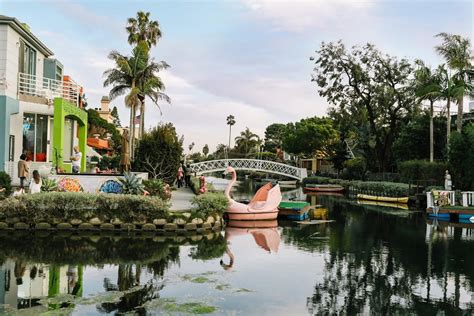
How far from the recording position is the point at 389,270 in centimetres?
1171

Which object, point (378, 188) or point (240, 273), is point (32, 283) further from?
point (378, 188)

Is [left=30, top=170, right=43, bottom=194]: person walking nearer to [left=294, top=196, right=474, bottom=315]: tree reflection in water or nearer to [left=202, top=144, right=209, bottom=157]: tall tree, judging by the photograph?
[left=294, top=196, right=474, bottom=315]: tree reflection in water

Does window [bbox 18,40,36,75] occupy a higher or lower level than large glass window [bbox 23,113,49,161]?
higher

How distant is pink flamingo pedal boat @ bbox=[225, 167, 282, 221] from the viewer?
20031 millimetres

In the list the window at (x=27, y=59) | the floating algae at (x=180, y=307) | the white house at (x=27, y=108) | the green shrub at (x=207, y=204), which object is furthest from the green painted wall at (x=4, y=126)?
the floating algae at (x=180, y=307)

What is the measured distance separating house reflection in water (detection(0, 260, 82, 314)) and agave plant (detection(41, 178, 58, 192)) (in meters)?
6.46

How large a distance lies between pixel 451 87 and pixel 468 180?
8.39m

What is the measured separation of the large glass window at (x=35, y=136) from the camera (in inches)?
958

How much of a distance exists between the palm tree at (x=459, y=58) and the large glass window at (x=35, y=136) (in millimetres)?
26578

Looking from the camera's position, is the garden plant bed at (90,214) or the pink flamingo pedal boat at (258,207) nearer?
A: the garden plant bed at (90,214)

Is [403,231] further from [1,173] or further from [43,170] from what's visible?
[1,173]

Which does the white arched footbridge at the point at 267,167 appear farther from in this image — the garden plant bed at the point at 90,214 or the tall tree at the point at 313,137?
the garden plant bed at the point at 90,214

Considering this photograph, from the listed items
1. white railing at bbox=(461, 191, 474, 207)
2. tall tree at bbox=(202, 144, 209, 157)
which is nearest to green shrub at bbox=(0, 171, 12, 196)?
white railing at bbox=(461, 191, 474, 207)

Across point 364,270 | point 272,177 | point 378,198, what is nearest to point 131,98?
point 378,198
